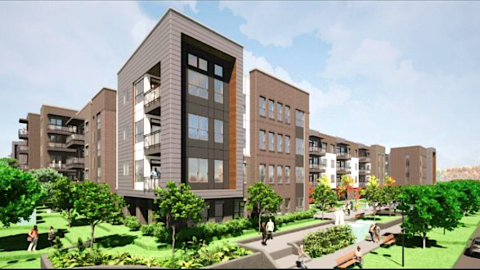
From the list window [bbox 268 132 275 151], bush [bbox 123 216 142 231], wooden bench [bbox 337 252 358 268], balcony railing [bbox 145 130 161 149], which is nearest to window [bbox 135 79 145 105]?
balcony railing [bbox 145 130 161 149]

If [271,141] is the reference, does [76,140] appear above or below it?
above

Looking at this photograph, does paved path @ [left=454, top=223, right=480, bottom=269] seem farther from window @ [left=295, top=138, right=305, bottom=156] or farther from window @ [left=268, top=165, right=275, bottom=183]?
window @ [left=295, top=138, right=305, bottom=156]

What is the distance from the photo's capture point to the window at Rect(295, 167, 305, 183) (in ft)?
130

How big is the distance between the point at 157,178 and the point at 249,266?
39.0 feet

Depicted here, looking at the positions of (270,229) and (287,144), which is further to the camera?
(287,144)

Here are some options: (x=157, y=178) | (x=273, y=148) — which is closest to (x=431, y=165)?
(x=273, y=148)

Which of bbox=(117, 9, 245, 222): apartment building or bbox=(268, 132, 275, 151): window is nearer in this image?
bbox=(117, 9, 245, 222): apartment building

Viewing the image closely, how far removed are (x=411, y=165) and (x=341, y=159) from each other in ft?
116

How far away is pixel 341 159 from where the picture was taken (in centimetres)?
7275

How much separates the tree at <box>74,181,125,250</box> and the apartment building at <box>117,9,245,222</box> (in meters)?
3.86

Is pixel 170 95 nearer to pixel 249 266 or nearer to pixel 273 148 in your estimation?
pixel 249 266

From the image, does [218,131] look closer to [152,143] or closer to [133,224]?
Answer: [152,143]

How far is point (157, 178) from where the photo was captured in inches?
1015

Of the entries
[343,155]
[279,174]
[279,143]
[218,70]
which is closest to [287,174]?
[279,174]
